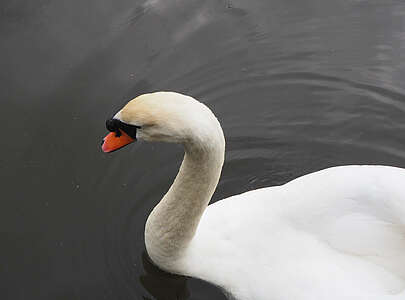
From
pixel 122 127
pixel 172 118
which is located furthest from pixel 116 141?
pixel 172 118

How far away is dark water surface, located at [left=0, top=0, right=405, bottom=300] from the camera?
495 centimetres

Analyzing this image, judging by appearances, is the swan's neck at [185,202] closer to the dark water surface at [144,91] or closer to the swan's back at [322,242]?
the swan's back at [322,242]

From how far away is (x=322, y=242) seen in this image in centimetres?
405

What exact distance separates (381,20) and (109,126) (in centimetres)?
401

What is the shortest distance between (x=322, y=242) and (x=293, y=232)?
188 millimetres

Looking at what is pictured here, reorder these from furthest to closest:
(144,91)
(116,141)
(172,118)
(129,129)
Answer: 1. (144,91)
2. (116,141)
3. (129,129)
4. (172,118)

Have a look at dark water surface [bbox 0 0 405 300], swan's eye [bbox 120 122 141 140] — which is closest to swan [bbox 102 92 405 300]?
swan's eye [bbox 120 122 141 140]

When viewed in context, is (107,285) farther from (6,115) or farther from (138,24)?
(138,24)

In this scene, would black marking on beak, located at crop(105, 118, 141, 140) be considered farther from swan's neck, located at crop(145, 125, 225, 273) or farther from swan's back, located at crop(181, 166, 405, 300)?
swan's back, located at crop(181, 166, 405, 300)

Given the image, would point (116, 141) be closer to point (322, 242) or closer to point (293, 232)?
point (293, 232)

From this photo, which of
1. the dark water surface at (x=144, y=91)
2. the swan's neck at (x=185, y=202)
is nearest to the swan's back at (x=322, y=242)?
the swan's neck at (x=185, y=202)

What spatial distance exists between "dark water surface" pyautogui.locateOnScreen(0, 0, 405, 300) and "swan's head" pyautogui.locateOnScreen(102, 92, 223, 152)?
5.45 ft

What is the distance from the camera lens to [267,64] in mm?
6375

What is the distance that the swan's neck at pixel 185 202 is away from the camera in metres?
3.59
